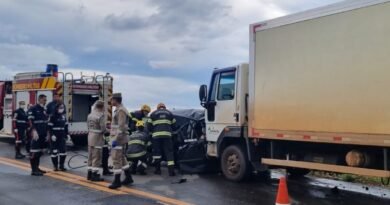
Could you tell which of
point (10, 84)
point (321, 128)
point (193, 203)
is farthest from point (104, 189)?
point (10, 84)

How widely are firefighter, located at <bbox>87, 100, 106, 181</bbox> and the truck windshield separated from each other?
8.40 ft

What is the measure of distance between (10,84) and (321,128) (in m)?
A: 14.2

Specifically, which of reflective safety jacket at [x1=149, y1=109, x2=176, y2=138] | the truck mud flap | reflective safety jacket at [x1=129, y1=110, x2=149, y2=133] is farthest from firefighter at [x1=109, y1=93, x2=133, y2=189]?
reflective safety jacket at [x1=129, y1=110, x2=149, y2=133]

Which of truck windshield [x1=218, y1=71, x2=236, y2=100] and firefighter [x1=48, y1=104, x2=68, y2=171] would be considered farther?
firefighter [x1=48, y1=104, x2=68, y2=171]

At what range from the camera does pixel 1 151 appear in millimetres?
14961

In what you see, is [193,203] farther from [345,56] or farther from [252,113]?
[345,56]

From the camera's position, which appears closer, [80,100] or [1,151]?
[1,151]

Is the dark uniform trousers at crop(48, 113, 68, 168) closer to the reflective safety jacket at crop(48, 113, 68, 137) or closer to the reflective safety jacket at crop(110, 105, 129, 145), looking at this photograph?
the reflective safety jacket at crop(48, 113, 68, 137)

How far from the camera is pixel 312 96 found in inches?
307

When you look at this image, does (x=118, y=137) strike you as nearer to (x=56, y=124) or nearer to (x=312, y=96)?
(x=56, y=124)

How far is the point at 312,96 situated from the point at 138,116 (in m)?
5.00

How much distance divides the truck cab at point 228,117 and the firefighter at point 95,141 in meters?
2.26

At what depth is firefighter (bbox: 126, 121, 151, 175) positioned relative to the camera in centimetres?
1038

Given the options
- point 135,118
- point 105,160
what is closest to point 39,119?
point 105,160
